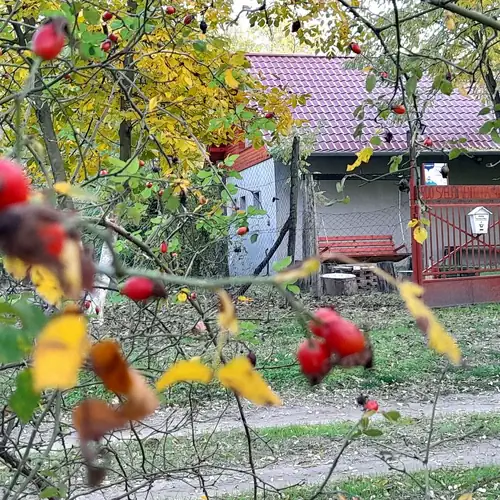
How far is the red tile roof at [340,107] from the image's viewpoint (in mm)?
13559

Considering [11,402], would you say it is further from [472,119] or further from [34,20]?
[472,119]

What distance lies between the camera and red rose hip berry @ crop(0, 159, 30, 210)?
0.33 m

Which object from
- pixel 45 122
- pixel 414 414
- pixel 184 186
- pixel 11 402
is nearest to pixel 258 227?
pixel 414 414

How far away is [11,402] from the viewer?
56 centimetres

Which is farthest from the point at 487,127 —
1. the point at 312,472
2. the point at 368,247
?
the point at 368,247

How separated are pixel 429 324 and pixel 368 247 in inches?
490

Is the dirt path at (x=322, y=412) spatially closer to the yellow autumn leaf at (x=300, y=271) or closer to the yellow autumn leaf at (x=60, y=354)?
the yellow autumn leaf at (x=300, y=271)

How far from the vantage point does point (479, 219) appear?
33.2 feet

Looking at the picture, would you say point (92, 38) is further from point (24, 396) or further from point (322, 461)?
point (322, 461)

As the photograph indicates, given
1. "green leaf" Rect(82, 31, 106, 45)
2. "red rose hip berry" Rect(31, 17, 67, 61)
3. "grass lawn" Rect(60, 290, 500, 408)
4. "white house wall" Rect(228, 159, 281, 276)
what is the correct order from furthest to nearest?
"white house wall" Rect(228, 159, 281, 276) < "grass lawn" Rect(60, 290, 500, 408) < "green leaf" Rect(82, 31, 106, 45) < "red rose hip berry" Rect(31, 17, 67, 61)

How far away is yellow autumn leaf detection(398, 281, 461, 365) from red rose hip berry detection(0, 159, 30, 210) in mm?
264

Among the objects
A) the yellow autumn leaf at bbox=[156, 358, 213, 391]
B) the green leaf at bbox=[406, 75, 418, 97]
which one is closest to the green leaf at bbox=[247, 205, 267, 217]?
the green leaf at bbox=[406, 75, 418, 97]

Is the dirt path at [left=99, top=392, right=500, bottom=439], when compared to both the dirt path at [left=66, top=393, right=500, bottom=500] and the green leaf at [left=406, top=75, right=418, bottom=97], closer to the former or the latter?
the dirt path at [left=66, top=393, right=500, bottom=500]

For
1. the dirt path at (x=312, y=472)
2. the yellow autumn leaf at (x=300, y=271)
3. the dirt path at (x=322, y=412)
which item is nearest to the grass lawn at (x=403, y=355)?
the dirt path at (x=322, y=412)
